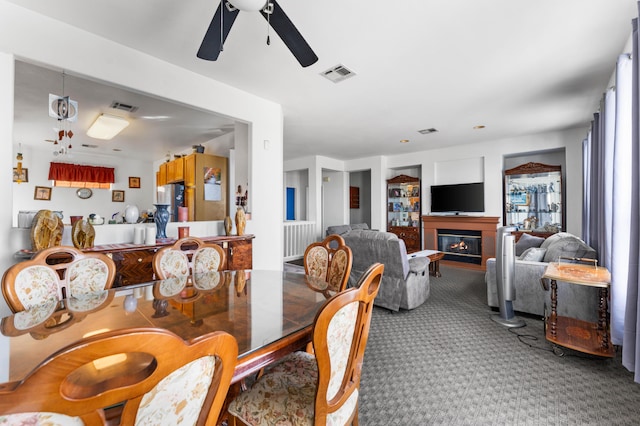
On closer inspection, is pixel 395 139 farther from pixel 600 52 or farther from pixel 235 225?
pixel 235 225

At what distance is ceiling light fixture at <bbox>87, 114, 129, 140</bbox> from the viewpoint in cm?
392

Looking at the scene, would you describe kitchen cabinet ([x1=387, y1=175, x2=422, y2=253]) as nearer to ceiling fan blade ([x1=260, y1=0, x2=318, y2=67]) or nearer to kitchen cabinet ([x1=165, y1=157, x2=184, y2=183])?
kitchen cabinet ([x1=165, y1=157, x2=184, y2=183])

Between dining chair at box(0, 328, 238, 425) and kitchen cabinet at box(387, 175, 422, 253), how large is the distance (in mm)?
6691

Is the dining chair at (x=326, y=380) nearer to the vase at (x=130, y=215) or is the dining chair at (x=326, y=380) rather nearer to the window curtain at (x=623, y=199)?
the window curtain at (x=623, y=199)

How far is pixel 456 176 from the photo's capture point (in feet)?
20.9

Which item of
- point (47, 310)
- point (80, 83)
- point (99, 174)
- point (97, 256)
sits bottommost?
point (47, 310)

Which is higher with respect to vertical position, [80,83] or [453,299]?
[80,83]

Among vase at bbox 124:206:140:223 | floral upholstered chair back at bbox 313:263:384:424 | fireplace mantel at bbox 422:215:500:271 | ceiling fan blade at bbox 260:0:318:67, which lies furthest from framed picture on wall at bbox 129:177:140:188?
floral upholstered chair back at bbox 313:263:384:424

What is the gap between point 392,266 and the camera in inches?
129

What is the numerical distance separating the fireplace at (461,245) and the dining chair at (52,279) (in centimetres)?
609

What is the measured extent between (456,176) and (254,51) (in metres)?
5.32

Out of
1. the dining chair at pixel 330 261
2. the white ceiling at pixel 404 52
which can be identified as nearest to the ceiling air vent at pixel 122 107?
the white ceiling at pixel 404 52

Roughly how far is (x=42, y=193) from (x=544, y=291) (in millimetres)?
8341

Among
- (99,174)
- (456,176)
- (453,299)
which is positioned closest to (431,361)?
(453,299)
